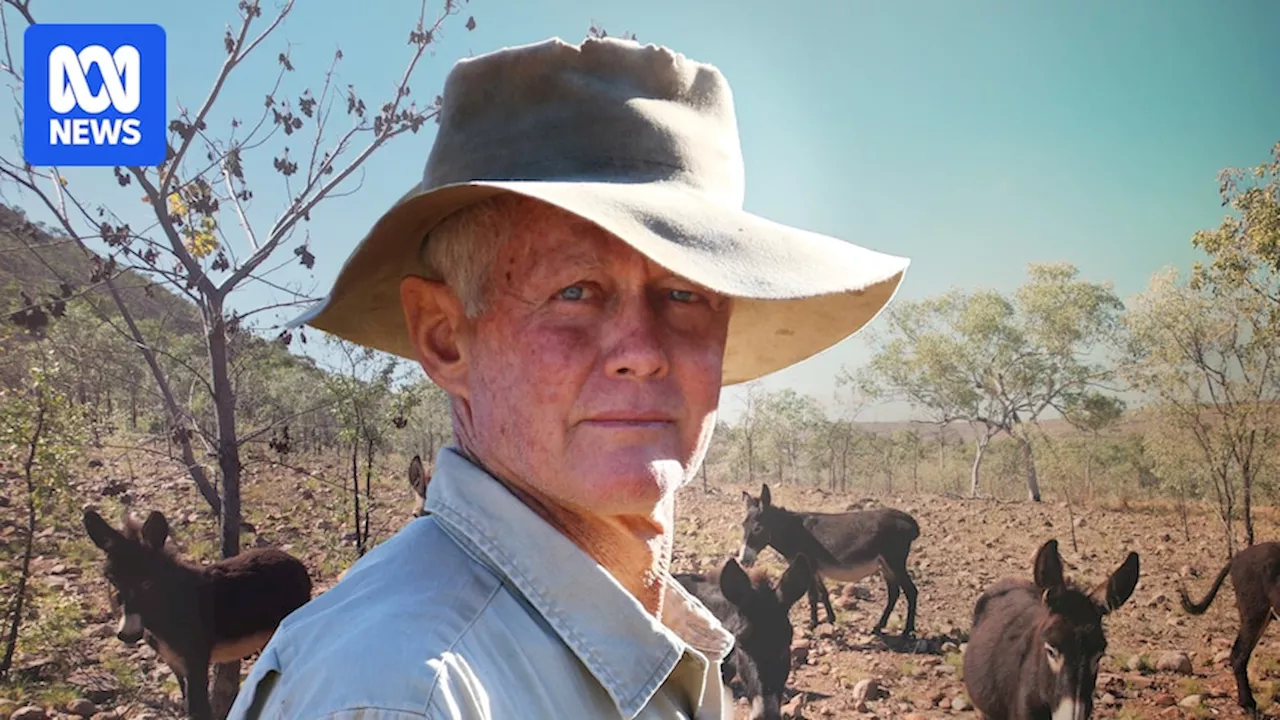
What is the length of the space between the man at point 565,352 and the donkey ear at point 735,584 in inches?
153

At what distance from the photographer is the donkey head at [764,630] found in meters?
5.00

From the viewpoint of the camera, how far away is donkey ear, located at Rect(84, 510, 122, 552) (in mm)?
4090

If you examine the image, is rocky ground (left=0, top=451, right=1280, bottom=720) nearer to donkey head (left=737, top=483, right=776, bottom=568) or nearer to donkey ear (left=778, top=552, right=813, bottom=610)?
donkey head (left=737, top=483, right=776, bottom=568)

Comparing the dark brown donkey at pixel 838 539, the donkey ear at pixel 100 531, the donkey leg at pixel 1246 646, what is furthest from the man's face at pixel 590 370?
the donkey leg at pixel 1246 646

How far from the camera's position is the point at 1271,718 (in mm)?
4793

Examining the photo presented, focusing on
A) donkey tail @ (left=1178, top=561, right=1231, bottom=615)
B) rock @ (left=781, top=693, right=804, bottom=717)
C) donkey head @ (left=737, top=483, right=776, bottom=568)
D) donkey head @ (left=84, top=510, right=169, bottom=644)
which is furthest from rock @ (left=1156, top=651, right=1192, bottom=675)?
donkey head @ (left=84, top=510, right=169, bottom=644)

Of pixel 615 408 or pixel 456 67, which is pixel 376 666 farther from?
pixel 456 67

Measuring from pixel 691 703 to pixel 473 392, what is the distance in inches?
21.3

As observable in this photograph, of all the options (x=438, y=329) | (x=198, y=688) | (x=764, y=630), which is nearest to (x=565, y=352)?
(x=438, y=329)

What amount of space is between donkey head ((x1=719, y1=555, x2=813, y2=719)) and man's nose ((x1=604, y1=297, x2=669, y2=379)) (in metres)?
4.18

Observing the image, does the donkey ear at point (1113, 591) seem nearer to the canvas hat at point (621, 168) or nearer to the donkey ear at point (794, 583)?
the donkey ear at point (794, 583)

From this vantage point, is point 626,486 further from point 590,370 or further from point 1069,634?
point 1069,634

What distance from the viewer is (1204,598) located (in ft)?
17.6

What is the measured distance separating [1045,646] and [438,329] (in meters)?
4.23
